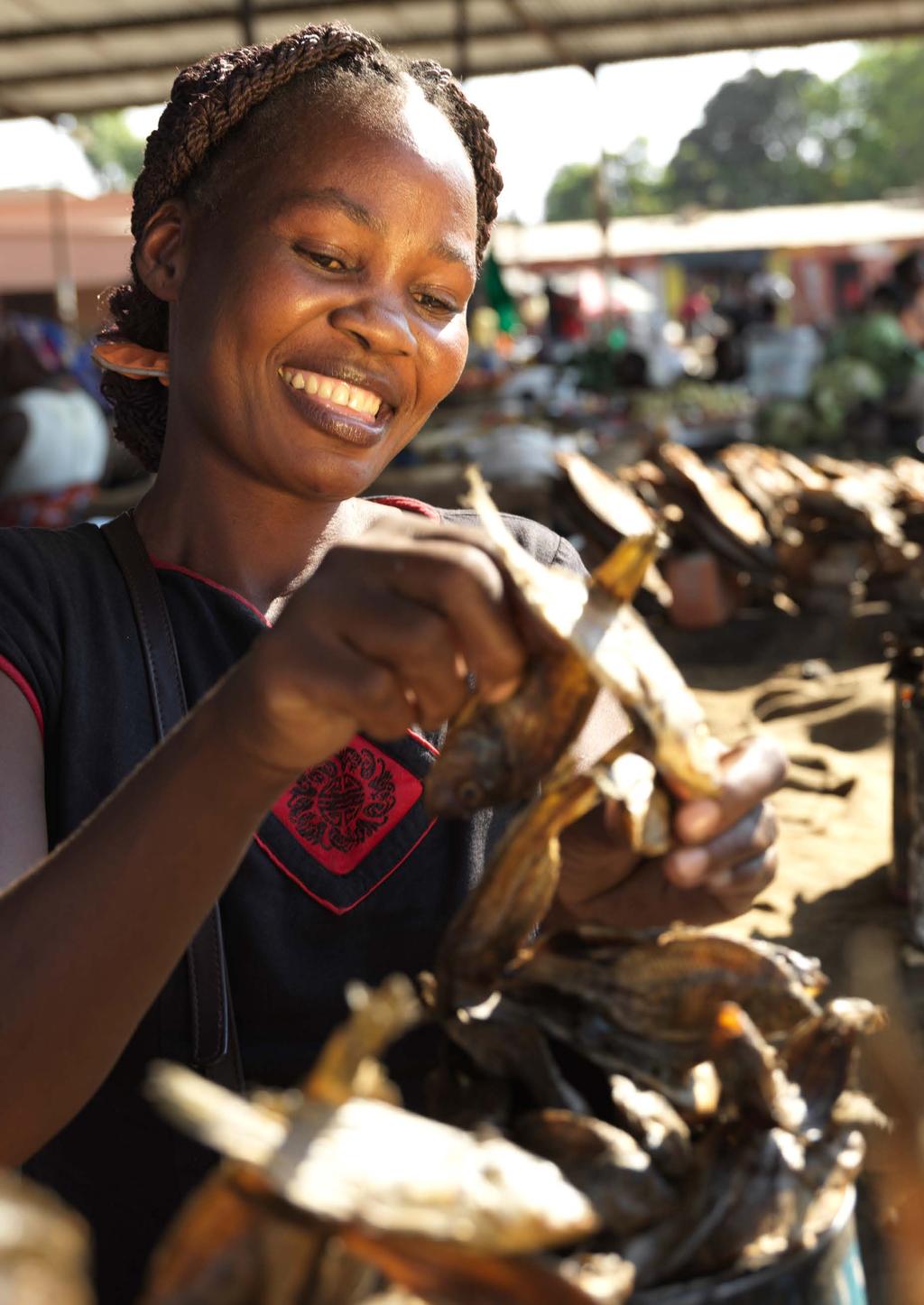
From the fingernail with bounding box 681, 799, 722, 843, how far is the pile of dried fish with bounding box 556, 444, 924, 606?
495cm

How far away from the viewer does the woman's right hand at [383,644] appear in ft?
2.64

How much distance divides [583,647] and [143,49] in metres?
11.1

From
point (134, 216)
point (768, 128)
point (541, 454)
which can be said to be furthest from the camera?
point (768, 128)

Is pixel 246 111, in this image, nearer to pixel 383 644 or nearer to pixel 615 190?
pixel 383 644

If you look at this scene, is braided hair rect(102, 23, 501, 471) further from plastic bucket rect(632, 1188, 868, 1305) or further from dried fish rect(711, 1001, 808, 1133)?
plastic bucket rect(632, 1188, 868, 1305)

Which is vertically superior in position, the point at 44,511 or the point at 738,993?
the point at 738,993

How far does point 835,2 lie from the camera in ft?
32.3

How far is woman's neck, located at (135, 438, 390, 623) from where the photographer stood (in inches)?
62.7

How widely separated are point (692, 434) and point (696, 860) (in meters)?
11.7

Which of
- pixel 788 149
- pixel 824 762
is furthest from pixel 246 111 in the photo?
pixel 788 149

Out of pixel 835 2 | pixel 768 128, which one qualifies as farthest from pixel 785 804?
pixel 768 128

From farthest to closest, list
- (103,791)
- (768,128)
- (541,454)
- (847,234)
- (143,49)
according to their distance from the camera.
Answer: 1. (768,128)
2. (847,234)
3. (143,49)
4. (541,454)
5. (103,791)

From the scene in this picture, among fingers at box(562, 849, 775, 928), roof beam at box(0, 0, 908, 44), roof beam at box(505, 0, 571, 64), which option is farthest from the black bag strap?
roof beam at box(505, 0, 571, 64)

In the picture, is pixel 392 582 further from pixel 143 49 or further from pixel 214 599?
pixel 143 49
